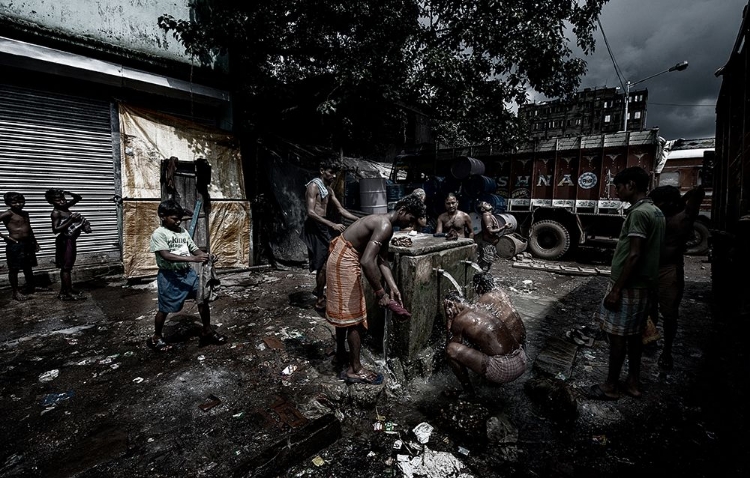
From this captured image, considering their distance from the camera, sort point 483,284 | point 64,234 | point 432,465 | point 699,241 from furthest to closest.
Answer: point 699,241 < point 64,234 < point 483,284 < point 432,465

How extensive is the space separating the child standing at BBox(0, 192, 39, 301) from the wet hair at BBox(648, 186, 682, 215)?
7752 mm

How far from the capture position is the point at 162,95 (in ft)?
21.4

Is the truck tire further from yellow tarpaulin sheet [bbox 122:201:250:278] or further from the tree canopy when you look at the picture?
yellow tarpaulin sheet [bbox 122:201:250:278]

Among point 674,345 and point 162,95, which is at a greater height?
point 162,95

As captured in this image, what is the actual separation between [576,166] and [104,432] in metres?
9.65

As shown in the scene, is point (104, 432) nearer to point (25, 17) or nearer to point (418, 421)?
point (418, 421)

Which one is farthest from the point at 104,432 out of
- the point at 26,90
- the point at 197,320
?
the point at 26,90

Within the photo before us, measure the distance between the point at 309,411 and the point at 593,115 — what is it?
169ft

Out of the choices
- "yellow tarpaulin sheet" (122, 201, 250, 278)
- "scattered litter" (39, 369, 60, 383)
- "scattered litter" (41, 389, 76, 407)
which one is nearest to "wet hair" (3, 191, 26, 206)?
"yellow tarpaulin sheet" (122, 201, 250, 278)

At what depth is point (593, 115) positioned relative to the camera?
140ft

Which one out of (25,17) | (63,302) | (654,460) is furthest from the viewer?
(25,17)

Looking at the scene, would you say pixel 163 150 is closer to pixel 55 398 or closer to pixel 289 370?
pixel 55 398

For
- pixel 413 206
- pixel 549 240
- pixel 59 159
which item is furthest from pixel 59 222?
pixel 549 240

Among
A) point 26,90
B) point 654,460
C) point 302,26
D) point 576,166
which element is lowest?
point 654,460
